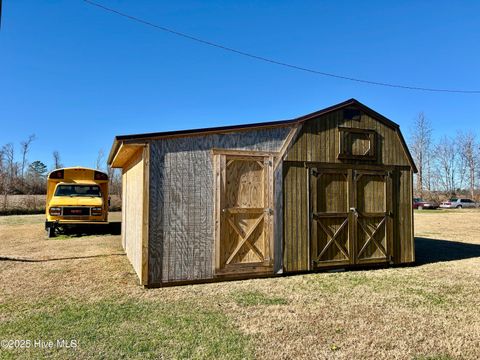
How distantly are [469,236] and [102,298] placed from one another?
14842 mm

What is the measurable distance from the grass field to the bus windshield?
5961mm

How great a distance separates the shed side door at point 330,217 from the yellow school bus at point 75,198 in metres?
8.91

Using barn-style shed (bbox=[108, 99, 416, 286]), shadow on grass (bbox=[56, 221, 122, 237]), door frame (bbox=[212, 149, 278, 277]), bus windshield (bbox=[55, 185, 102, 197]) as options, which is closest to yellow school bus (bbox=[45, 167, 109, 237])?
bus windshield (bbox=[55, 185, 102, 197])

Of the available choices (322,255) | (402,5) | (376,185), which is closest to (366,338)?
(322,255)

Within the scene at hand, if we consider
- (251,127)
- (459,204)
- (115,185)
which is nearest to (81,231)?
(251,127)

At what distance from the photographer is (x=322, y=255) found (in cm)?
733

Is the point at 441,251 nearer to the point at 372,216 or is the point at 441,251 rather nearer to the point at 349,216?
the point at 372,216

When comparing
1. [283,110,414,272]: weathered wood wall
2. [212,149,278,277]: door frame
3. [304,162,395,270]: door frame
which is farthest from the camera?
[304,162,395,270]: door frame

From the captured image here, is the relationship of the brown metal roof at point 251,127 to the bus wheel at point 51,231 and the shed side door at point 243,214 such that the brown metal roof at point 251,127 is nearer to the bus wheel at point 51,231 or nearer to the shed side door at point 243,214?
the shed side door at point 243,214

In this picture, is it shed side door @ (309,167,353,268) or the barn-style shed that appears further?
shed side door @ (309,167,353,268)

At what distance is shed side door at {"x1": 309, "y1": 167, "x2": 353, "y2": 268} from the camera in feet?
24.0

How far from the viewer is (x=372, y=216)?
25.7 ft

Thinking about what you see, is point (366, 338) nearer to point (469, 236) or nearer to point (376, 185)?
point (376, 185)

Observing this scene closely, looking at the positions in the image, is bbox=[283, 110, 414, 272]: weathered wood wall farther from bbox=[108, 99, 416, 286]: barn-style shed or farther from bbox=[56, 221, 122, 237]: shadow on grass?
bbox=[56, 221, 122, 237]: shadow on grass
